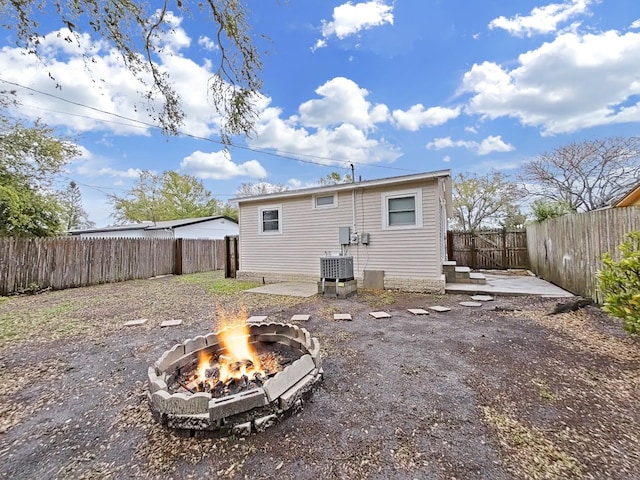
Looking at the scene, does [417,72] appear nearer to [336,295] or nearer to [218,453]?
[336,295]

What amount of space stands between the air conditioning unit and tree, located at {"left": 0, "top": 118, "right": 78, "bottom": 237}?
28.2 feet

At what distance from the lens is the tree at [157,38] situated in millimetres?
2574

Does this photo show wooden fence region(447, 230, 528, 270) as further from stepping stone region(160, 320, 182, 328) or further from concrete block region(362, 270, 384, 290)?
stepping stone region(160, 320, 182, 328)

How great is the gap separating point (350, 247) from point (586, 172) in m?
14.1

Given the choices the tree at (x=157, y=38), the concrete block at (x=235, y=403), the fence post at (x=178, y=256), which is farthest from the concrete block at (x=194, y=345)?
the fence post at (x=178, y=256)

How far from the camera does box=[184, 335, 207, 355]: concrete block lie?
263 cm

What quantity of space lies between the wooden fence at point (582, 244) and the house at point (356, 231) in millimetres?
2477

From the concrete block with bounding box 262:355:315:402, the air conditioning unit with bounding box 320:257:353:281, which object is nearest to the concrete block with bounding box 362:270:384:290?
the air conditioning unit with bounding box 320:257:353:281

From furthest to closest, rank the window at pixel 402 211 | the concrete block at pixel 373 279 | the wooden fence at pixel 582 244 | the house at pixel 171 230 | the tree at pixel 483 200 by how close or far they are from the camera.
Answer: the tree at pixel 483 200 → the house at pixel 171 230 → the concrete block at pixel 373 279 → the window at pixel 402 211 → the wooden fence at pixel 582 244

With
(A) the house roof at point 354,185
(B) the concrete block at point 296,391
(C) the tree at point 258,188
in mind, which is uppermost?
(C) the tree at point 258,188

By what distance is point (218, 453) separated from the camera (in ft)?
5.41

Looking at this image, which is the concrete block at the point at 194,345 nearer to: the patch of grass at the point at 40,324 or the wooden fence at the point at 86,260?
the patch of grass at the point at 40,324

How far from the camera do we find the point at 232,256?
993 centimetres

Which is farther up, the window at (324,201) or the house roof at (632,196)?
the window at (324,201)
